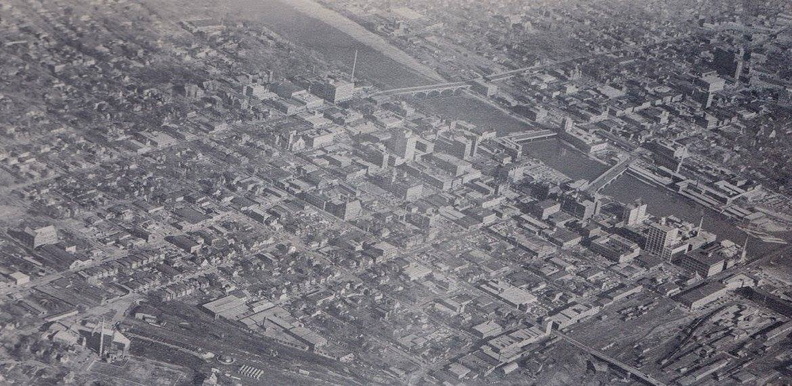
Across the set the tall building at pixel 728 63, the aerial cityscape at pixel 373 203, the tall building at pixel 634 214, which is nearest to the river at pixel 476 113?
the aerial cityscape at pixel 373 203

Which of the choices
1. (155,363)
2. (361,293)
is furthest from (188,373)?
(361,293)

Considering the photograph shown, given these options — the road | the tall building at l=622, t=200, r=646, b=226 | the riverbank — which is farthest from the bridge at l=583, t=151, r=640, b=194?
the road

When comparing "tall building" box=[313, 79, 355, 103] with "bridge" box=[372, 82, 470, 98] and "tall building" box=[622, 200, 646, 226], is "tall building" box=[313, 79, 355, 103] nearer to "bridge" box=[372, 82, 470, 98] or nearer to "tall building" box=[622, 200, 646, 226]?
"bridge" box=[372, 82, 470, 98]

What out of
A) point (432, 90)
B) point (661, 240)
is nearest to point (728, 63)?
point (432, 90)

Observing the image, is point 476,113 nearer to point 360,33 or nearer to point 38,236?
point 360,33

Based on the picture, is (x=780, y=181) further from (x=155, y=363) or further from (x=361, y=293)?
(x=155, y=363)

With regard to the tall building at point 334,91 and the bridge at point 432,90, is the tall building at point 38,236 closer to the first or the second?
the tall building at point 334,91

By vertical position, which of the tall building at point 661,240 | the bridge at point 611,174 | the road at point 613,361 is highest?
the tall building at point 661,240
